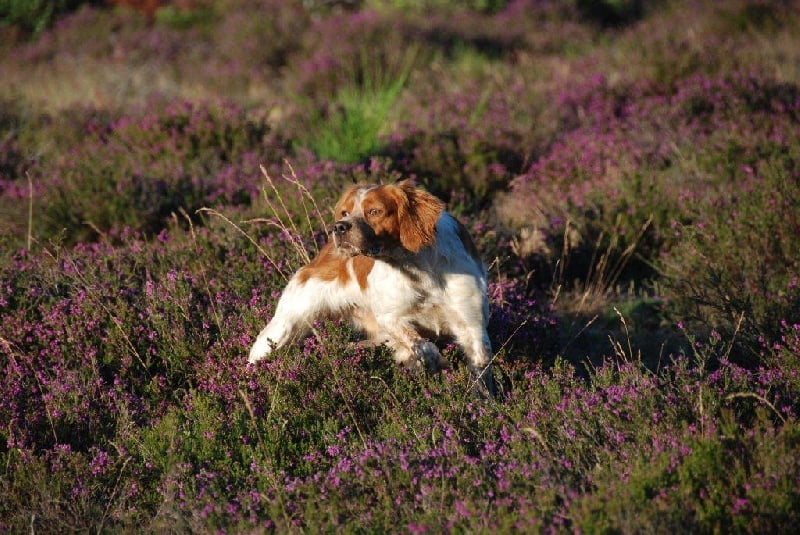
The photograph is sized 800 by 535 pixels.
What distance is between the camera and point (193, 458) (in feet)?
11.7

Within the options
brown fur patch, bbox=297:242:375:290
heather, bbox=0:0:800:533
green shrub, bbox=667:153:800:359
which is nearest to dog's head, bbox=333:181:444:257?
brown fur patch, bbox=297:242:375:290

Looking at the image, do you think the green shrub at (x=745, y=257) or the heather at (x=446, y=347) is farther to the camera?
the green shrub at (x=745, y=257)

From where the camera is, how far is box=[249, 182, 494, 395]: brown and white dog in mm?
3953

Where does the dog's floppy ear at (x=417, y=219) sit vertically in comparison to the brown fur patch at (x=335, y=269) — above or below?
above

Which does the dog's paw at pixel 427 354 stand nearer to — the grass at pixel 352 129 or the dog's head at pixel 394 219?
the dog's head at pixel 394 219

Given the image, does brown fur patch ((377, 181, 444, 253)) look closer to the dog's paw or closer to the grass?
the dog's paw

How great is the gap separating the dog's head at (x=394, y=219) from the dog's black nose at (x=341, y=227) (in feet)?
0.13

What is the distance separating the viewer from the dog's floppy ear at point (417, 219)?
3938 millimetres

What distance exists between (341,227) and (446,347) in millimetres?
977

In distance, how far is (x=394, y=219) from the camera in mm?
3980

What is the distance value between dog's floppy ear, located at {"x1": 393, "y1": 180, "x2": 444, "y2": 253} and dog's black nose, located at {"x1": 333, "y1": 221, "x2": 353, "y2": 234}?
29 centimetres

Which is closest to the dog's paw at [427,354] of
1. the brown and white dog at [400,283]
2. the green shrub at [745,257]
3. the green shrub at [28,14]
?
the brown and white dog at [400,283]

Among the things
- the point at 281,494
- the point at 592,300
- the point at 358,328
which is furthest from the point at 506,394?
the point at 592,300

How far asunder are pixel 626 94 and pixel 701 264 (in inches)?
156
